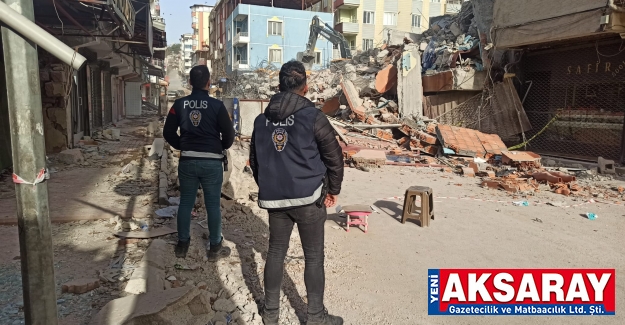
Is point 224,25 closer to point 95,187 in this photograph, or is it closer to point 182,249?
point 95,187

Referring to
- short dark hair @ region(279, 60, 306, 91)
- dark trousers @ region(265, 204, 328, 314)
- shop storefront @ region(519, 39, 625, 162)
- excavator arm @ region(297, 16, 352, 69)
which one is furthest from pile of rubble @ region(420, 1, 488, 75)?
dark trousers @ region(265, 204, 328, 314)

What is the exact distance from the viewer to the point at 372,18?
4631cm

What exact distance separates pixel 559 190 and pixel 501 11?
733 centimetres

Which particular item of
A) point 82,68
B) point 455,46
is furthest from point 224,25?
point 82,68

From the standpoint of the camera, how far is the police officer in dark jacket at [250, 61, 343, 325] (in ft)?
9.55

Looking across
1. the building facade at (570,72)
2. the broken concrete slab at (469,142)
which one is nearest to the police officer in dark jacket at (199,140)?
the broken concrete slab at (469,142)

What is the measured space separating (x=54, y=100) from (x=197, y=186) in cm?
873

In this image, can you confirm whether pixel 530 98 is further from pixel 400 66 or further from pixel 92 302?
pixel 92 302

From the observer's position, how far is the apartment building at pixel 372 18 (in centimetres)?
4578

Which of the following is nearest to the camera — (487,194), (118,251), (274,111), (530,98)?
(274,111)

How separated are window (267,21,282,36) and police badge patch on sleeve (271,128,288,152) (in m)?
42.5

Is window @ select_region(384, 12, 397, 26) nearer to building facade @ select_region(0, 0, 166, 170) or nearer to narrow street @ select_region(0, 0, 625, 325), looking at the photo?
narrow street @ select_region(0, 0, 625, 325)

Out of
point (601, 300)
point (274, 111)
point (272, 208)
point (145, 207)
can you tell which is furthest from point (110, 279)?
point (601, 300)

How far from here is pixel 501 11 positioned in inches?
535
